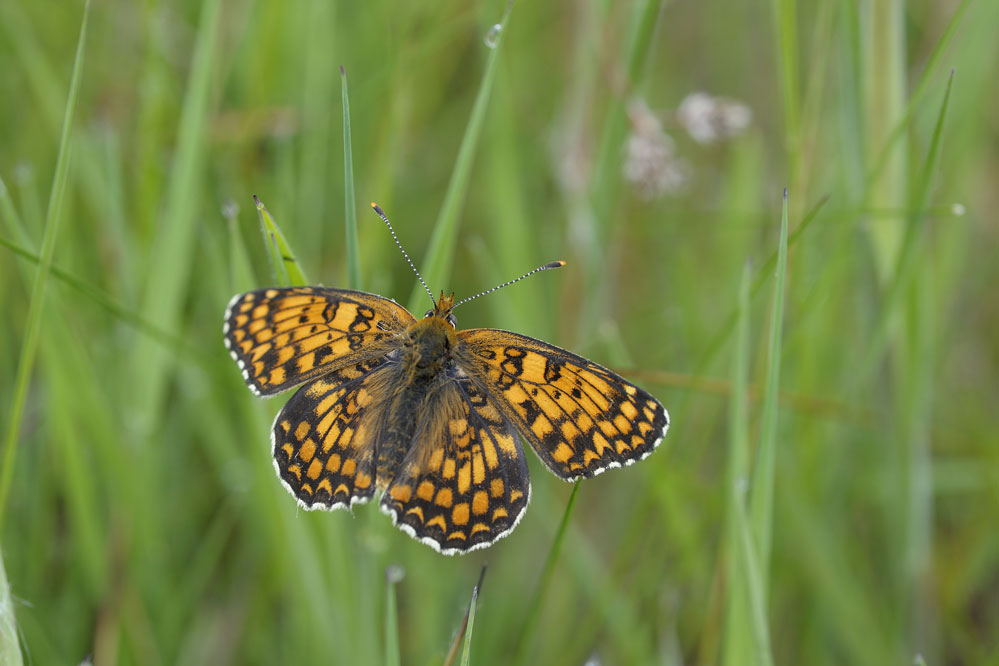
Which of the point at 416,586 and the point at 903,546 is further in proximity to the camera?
the point at 416,586

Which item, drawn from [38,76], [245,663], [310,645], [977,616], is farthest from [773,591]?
[38,76]

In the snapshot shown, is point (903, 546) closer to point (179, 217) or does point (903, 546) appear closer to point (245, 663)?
point (245, 663)

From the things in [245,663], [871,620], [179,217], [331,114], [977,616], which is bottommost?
[977,616]

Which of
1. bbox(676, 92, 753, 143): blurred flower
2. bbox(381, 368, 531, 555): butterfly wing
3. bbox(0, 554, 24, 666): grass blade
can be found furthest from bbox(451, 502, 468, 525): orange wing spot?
bbox(676, 92, 753, 143): blurred flower

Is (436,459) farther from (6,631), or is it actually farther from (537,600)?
(6,631)

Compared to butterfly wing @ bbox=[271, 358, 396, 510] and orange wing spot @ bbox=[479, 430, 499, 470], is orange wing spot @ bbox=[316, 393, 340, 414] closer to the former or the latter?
butterfly wing @ bbox=[271, 358, 396, 510]

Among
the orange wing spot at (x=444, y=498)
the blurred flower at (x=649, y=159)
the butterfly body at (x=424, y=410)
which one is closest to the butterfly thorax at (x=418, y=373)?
the butterfly body at (x=424, y=410)
